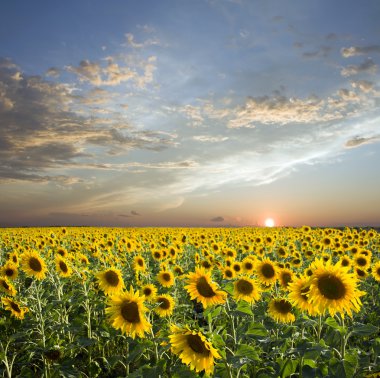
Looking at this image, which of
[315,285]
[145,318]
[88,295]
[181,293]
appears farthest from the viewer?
[181,293]

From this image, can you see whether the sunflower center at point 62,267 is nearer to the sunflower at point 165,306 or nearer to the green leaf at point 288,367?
the sunflower at point 165,306

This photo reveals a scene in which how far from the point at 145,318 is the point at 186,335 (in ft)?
3.72

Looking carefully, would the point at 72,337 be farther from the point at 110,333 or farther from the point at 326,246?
the point at 326,246

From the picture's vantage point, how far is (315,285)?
414cm

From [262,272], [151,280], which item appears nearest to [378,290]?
[262,272]

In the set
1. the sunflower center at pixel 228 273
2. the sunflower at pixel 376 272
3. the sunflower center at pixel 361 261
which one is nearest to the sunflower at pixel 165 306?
the sunflower center at pixel 228 273

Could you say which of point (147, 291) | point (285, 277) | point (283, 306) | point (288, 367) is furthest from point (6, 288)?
point (288, 367)

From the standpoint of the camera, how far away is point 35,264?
319 inches

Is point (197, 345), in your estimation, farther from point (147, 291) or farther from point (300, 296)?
point (147, 291)

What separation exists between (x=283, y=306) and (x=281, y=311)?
89 millimetres

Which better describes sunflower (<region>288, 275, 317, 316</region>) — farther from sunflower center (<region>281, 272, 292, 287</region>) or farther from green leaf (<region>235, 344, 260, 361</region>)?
sunflower center (<region>281, 272, 292, 287</region>)

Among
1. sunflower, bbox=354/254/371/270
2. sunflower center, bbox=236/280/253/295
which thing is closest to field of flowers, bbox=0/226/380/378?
sunflower center, bbox=236/280/253/295

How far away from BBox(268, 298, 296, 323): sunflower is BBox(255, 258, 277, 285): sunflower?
5.15 ft

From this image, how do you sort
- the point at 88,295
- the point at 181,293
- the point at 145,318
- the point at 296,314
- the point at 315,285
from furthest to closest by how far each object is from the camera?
1. the point at 181,293
2. the point at 88,295
3. the point at 296,314
4. the point at 145,318
5. the point at 315,285
